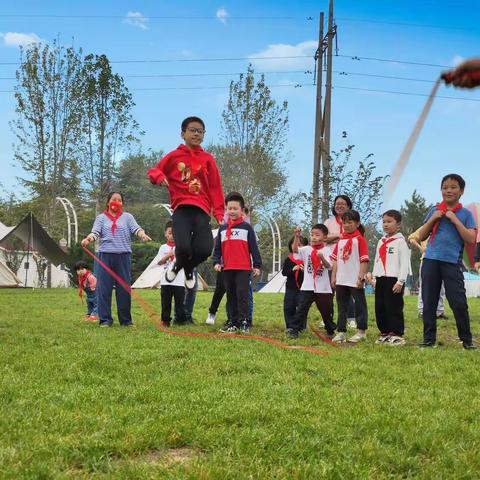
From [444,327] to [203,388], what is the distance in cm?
599

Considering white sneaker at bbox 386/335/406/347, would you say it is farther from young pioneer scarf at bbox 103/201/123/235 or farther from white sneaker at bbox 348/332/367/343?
young pioneer scarf at bbox 103/201/123/235

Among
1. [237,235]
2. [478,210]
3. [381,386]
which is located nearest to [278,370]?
[381,386]

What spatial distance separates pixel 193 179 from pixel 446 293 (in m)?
2.86

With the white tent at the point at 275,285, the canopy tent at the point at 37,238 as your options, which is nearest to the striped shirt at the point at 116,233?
the canopy tent at the point at 37,238

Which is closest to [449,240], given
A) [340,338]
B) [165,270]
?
[340,338]

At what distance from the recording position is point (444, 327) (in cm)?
887

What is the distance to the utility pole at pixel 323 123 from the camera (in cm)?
1680

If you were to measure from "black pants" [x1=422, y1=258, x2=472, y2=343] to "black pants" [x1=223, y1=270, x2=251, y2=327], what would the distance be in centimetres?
223

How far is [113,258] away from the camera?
26.5 ft

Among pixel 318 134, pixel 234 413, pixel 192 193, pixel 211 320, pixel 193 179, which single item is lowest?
pixel 211 320

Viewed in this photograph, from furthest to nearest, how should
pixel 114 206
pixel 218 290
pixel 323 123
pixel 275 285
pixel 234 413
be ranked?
pixel 275 285 < pixel 323 123 < pixel 218 290 < pixel 114 206 < pixel 234 413

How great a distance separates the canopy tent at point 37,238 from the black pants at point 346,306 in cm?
1441

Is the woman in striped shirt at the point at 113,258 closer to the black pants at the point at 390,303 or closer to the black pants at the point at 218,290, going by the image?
the black pants at the point at 218,290

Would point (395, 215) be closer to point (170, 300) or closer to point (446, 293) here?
point (446, 293)
